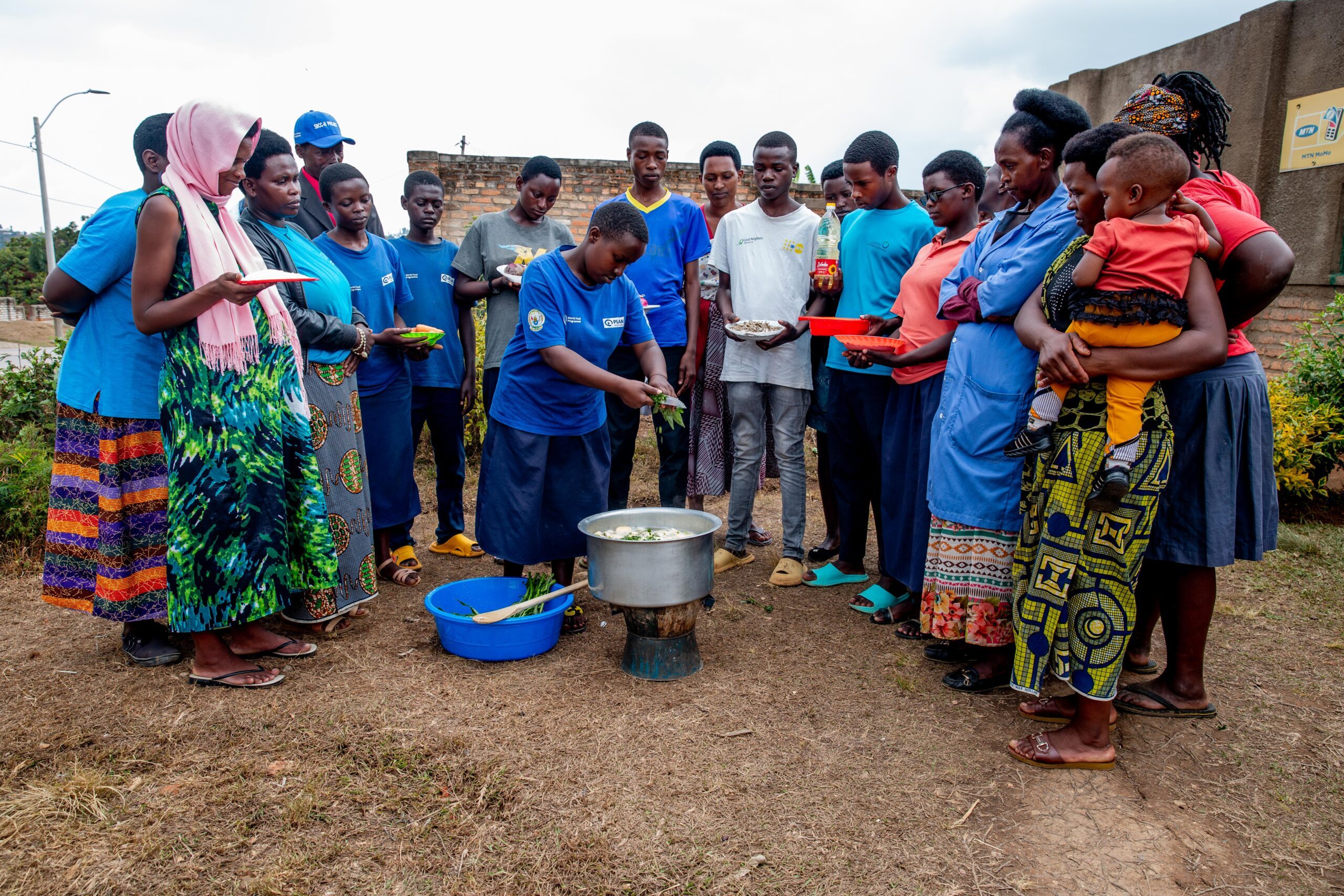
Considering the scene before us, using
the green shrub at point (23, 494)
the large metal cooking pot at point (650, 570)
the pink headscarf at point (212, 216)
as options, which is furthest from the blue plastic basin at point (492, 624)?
the green shrub at point (23, 494)

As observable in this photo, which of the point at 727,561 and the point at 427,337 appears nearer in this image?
the point at 427,337

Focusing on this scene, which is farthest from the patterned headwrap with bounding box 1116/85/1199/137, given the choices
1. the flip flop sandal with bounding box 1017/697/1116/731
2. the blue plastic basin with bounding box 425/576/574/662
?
the blue plastic basin with bounding box 425/576/574/662

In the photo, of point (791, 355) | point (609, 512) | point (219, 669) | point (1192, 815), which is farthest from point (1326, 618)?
point (219, 669)

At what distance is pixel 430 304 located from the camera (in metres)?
4.55

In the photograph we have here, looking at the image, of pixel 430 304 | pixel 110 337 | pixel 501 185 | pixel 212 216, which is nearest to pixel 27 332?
pixel 501 185

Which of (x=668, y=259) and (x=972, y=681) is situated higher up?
(x=668, y=259)

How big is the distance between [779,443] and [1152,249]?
226 centimetres

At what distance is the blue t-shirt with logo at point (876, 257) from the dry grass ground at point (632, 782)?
5.40 feet

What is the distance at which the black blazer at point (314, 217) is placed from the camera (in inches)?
169

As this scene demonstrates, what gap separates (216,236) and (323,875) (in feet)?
7.09

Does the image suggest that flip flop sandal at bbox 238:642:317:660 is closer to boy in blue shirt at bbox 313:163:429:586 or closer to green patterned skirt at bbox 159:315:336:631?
green patterned skirt at bbox 159:315:336:631

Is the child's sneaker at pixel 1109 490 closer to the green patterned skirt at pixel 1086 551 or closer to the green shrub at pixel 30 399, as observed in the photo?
the green patterned skirt at pixel 1086 551

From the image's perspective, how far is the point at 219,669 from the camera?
310 cm

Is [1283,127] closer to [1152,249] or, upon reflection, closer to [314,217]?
[1152,249]
